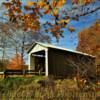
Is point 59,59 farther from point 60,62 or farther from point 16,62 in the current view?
point 16,62

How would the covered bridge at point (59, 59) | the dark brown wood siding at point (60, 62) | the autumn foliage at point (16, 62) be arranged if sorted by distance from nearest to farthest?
the covered bridge at point (59, 59), the dark brown wood siding at point (60, 62), the autumn foliage at point (16, 62)

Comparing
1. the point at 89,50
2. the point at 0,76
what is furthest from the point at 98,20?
the point at 89,50

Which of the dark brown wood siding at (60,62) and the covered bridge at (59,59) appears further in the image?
the dark brown wood siding at (60,62)

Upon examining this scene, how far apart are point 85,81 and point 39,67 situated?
21.6 metres

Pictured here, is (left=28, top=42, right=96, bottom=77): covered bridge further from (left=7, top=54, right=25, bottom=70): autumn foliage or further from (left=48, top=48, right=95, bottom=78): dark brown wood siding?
(left=7, top=54, right=25, bottom=70): autumn foliage

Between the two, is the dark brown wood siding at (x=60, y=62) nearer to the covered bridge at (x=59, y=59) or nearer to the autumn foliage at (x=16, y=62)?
the covered bridge at (x=59, y=59)

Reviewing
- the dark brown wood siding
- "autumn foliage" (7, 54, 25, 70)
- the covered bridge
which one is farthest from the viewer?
"autumn foliage" (7, 54, 25, 70)

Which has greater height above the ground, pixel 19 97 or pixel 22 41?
pixel 22 41

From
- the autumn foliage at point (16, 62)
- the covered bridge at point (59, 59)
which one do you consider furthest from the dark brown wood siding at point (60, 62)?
the autumn foliage at point (16, 62)

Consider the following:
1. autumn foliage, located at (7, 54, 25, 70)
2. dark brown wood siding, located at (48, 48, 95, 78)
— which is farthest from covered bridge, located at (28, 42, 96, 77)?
autumn foliage, located at (7, 54, 25, 70)

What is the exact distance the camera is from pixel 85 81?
1616 cm

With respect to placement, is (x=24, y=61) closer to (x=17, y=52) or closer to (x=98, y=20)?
(x=17, y=52)

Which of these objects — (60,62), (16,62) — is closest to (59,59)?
(60,62)

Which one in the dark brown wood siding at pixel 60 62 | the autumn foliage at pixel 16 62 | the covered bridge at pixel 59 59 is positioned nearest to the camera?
the covered bridge at pixel 59 59
